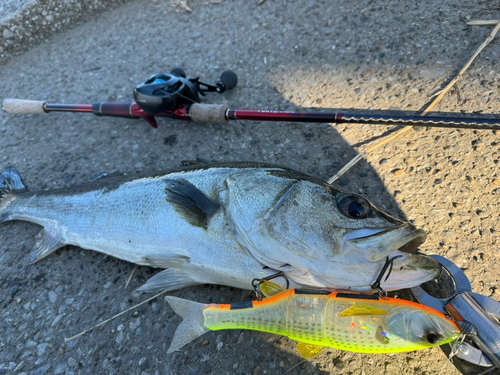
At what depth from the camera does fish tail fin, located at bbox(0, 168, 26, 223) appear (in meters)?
2.73

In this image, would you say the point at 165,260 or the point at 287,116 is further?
the point at 287,116

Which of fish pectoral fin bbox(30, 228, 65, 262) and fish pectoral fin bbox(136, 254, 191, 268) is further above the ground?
fish pectoral fin bbox(136, 254, 191, 268)

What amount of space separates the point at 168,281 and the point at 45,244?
1.23 m

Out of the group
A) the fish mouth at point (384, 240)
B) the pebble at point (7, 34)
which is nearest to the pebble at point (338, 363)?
the fish mouth at point (384, 240)

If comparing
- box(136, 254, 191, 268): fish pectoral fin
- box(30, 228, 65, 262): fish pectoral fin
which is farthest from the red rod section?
box(30, 228, 65, 262): fish pectoral fin

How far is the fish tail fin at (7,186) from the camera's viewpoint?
2.73 m

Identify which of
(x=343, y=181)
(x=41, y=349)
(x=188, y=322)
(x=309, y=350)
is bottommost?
(x=41, y=349)

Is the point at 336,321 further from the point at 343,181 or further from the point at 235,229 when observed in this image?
the point at 343,181

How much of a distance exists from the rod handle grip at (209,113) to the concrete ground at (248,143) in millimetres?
228

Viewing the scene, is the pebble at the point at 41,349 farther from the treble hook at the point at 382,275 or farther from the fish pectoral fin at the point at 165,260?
the treble hook at the point at 382,275

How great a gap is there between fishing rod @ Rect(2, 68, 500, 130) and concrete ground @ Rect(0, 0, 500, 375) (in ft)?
0.82

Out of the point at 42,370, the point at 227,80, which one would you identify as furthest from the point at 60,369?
the point at 227,80

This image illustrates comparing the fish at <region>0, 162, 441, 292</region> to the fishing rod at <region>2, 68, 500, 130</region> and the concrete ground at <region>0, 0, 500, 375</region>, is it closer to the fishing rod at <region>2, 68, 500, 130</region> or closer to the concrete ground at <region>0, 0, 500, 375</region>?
the concrete ground at <region>0, 0, 500, 375</region>

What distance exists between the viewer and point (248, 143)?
112 inches
